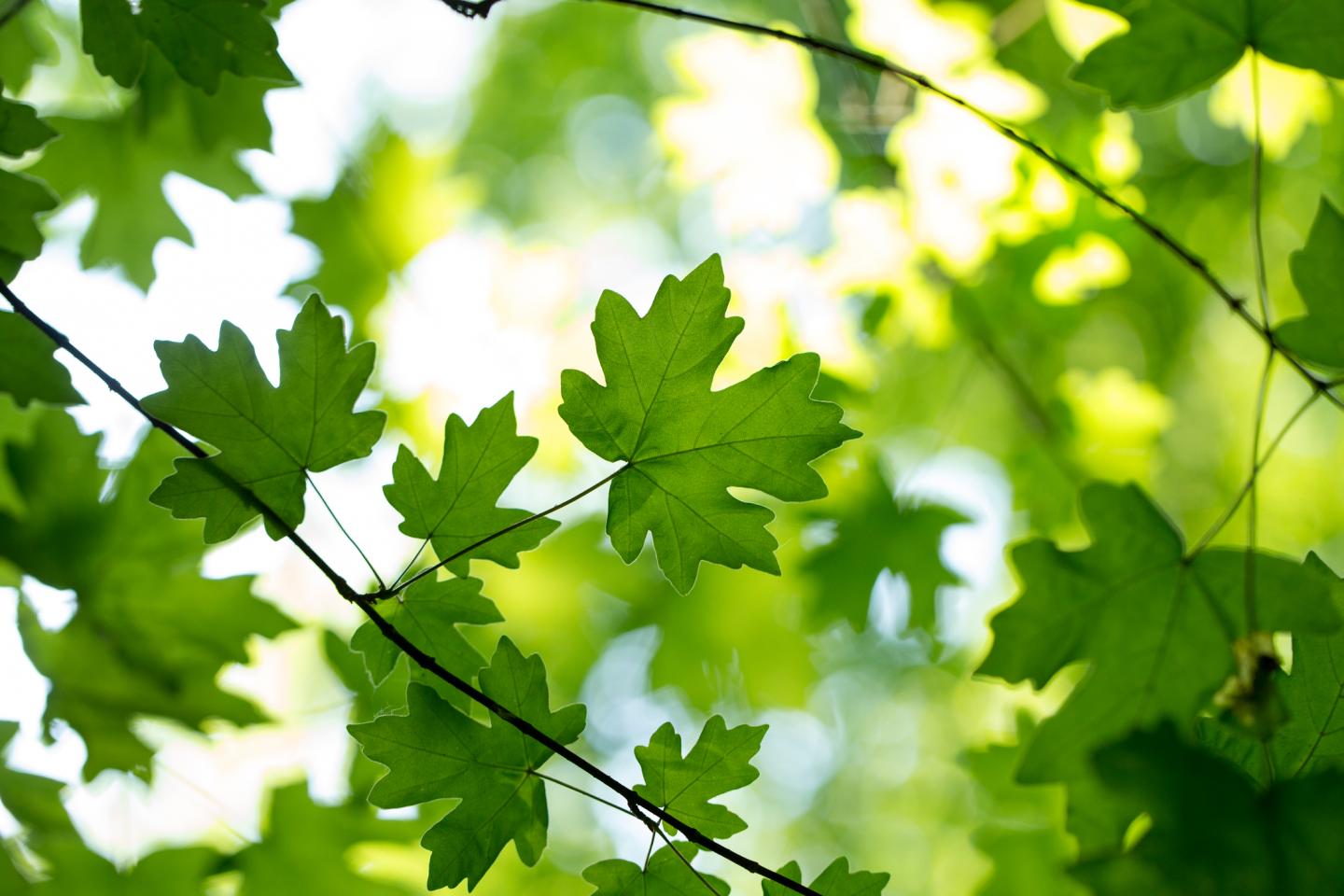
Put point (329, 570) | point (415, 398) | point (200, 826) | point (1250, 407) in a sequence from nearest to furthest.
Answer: point (329, 570), point (415, 398), point (200, 826), point (1250, 407)

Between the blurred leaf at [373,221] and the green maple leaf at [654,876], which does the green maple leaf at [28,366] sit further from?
the blurred leaf at [373,221]

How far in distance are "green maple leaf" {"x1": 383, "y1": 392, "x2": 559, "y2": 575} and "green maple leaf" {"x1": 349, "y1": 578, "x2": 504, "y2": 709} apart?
3 cm

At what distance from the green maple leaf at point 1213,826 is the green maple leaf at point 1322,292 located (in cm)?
63

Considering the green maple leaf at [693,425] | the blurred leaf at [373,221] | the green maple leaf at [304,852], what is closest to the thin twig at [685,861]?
the green maple leaf at [693,425]

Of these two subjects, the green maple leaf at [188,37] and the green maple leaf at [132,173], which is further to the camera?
the green maple leaf at [132,173]

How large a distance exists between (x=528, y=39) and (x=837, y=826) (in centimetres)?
564

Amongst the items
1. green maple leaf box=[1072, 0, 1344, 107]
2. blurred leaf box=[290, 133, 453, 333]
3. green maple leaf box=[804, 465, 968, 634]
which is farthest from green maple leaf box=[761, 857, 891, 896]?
blurred leaf box=[290, 133, 453, 333]

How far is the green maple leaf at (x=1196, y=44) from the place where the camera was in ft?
4.00

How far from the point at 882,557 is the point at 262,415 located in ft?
5.71

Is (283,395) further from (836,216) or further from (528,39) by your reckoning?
(528,39)

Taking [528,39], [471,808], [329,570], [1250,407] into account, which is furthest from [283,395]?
[528,39]

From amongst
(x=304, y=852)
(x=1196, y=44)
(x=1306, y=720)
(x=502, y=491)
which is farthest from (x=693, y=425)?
(x=304, y=852)

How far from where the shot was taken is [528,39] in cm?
620

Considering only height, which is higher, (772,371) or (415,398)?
(415,398)
